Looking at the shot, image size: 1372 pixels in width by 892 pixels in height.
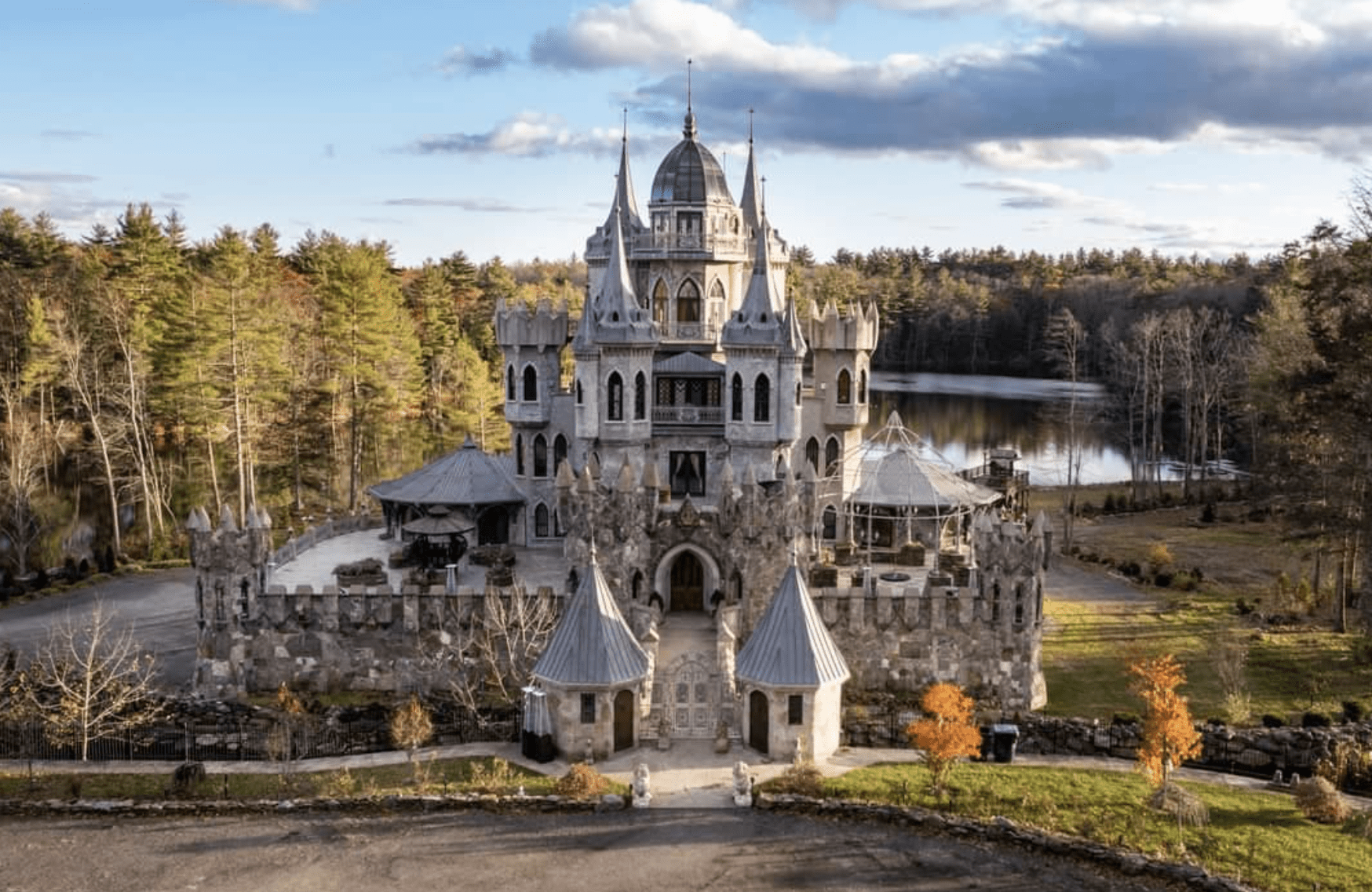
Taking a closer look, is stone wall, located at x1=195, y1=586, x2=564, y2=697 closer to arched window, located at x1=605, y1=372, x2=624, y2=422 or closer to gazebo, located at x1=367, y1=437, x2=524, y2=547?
gazebo, located at x1=367, y1=437, x2=524, y2=547

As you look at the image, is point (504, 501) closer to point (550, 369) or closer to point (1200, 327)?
point (550, 369)

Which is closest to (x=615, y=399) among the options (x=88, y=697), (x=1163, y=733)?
(x=88, y=697)

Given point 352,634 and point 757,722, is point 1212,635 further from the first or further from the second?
point 352,634

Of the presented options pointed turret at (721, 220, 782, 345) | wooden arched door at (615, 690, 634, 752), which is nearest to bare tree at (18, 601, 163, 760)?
wooden arched door at (615, 690, 634, 752)

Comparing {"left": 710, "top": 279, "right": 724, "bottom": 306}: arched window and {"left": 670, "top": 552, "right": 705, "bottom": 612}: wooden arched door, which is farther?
{"left": 710, "top": 279, "right": 724, "bottom": 306}: arched window

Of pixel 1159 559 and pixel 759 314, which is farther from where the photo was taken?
pixel 1159 559
